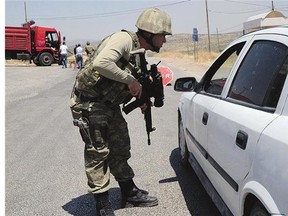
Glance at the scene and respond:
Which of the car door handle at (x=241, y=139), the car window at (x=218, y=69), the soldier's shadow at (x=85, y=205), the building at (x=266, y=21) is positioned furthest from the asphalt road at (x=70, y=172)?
the building at (x=266, y=21)

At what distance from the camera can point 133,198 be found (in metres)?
4.39

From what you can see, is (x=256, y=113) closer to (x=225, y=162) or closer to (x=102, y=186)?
(x=225, y=162)

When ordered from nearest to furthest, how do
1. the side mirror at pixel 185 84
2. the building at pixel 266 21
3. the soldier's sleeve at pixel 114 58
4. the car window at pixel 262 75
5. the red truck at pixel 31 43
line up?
the car window at pixel 262 75 < the soldier's sleeve at pixel 114 58 < the side mirror at pixel 185 84 < the building at pixel 266 21 < the red truck at pixel 31 43

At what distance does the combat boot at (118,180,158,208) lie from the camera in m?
4.36

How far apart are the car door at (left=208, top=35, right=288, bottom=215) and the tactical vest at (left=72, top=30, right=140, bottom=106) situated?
33.4 inches

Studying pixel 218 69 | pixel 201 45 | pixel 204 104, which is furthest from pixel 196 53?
pixel 201 45

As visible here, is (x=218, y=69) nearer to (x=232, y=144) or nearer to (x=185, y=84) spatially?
(x=185, y=84)

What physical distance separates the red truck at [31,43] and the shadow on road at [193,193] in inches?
1094

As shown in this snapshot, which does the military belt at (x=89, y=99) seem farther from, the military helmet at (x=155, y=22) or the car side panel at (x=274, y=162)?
the car side panel at (x=274, y=162)

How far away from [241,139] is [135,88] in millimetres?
1304

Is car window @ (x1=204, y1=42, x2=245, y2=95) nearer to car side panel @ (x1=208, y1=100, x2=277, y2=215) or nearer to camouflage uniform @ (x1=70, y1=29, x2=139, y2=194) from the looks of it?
car side panel @ (x1=208, y1=100, x2=277, y2=215)

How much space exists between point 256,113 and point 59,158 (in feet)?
13.7

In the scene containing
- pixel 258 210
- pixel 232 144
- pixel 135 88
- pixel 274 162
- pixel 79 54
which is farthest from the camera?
Result: pixel 79 54

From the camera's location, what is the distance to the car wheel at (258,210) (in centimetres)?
233
